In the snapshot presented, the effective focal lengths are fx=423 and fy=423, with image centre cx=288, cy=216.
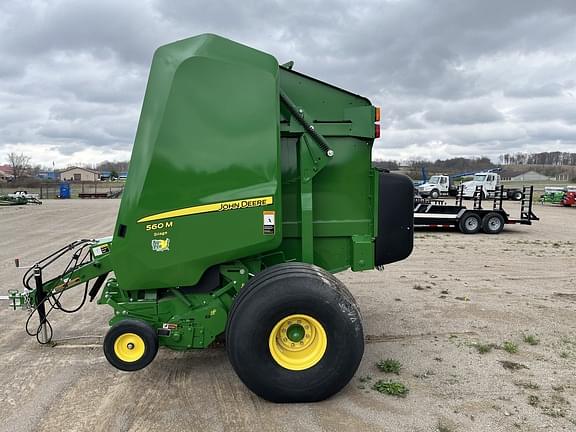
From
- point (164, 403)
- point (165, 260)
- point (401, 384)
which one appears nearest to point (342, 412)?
point (401, 384)

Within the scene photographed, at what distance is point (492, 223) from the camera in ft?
44.0

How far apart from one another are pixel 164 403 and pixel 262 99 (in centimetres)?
241

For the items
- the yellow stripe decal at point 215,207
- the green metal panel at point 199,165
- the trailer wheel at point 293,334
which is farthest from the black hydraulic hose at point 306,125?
the trailer wheel at point 293,334

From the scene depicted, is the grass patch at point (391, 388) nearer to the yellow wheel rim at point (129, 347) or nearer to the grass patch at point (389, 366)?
the grass patch at point (389, 366)

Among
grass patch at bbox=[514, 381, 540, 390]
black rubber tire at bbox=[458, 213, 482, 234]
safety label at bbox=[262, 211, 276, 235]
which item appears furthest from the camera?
black rubber tire at bbox=[458, 213, 482, 234]

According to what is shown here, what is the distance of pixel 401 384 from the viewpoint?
3414 millimetres

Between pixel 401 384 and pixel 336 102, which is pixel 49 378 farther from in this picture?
pixel 336 102

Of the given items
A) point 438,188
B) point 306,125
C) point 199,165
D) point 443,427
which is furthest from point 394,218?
point 438,188

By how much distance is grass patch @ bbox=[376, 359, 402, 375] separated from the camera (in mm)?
3668

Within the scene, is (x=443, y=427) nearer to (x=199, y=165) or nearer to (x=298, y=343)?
(x=298, y=343)

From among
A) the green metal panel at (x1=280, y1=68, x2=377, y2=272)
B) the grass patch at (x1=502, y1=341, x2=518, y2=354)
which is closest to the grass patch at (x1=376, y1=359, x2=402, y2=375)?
the green metal panel at (x1=280, y1=68, x2=377, y2=272)

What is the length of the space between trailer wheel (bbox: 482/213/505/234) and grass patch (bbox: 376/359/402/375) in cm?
1096

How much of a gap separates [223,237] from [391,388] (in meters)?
1.77

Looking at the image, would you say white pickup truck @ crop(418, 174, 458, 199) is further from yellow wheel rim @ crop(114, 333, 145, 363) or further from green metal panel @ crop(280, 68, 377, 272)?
yellow wheel rim @ crop(114, 333, 145, 363)
